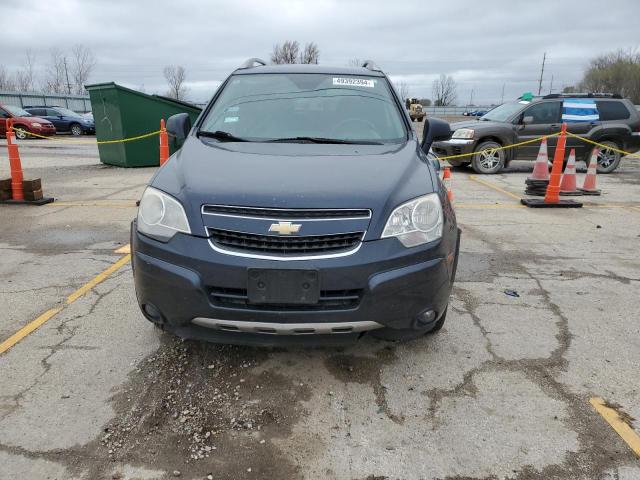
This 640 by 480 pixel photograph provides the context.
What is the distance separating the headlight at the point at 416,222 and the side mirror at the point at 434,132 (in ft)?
4.51

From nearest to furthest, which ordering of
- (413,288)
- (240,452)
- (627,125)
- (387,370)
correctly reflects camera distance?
(240,452)
(413,288)
(387,370)
(627,125)

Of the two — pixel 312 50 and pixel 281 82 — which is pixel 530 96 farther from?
pixel 312 50

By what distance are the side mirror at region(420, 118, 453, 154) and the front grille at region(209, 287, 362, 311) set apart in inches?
74.7

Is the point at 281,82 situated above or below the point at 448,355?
above

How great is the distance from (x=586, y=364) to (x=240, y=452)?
2.19 meters

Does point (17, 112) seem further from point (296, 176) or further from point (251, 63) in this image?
point (296, 176)

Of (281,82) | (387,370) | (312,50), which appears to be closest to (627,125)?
(281,82)

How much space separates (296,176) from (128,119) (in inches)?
405

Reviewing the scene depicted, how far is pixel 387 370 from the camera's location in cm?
300

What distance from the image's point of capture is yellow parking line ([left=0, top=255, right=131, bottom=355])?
3.27m

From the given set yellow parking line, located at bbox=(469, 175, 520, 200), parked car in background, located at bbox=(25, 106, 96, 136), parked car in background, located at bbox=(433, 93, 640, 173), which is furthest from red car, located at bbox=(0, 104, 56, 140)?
yellow parking line, located at bbox=(469, 175, 520, 200)

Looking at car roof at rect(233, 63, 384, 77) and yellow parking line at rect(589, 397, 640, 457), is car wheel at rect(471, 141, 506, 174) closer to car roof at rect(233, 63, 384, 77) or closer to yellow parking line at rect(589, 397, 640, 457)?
car roof at rect(233, 63, 384, 77)

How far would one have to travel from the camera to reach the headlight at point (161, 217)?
8.49 ft

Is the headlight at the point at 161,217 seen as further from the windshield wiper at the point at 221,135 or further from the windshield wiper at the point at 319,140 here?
the windshield wiper at the point at 319,140
